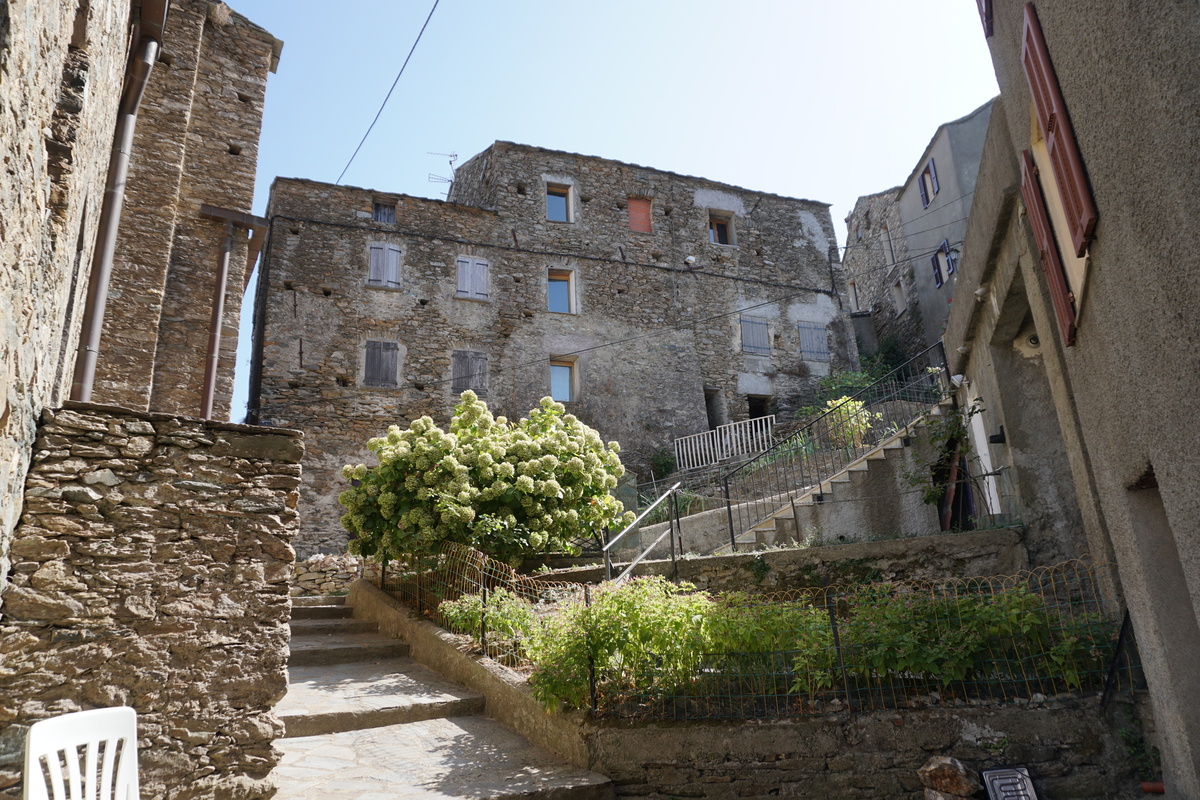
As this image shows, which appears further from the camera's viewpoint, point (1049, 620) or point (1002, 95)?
point (1002, 95)

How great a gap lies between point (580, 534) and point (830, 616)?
13.7 feet

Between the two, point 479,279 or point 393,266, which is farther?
point 479,279

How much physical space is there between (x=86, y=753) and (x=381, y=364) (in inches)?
517

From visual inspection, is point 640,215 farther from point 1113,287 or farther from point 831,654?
point 1113,287

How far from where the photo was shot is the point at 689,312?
18.7m

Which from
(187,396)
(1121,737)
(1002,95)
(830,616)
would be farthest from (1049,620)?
(187,396)

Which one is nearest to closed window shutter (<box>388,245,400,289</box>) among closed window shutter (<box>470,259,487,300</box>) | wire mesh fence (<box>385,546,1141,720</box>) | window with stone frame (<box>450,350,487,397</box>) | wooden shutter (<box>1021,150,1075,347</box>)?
closed window shutter (<box>470,259,487,300</box>)

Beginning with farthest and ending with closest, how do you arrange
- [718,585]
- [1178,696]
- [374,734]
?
[718,585] → [374,734] → [1178,696]

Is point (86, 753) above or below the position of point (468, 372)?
below

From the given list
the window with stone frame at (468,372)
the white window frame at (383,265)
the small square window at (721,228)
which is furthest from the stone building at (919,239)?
the white window frame at (383,265)

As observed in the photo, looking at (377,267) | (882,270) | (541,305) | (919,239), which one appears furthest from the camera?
(882,270)

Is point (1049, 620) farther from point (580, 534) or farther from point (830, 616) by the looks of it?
point (580, 534)

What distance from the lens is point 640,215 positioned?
19219 mm

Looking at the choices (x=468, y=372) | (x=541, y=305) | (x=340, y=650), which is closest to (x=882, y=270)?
(x=541, y=305)
